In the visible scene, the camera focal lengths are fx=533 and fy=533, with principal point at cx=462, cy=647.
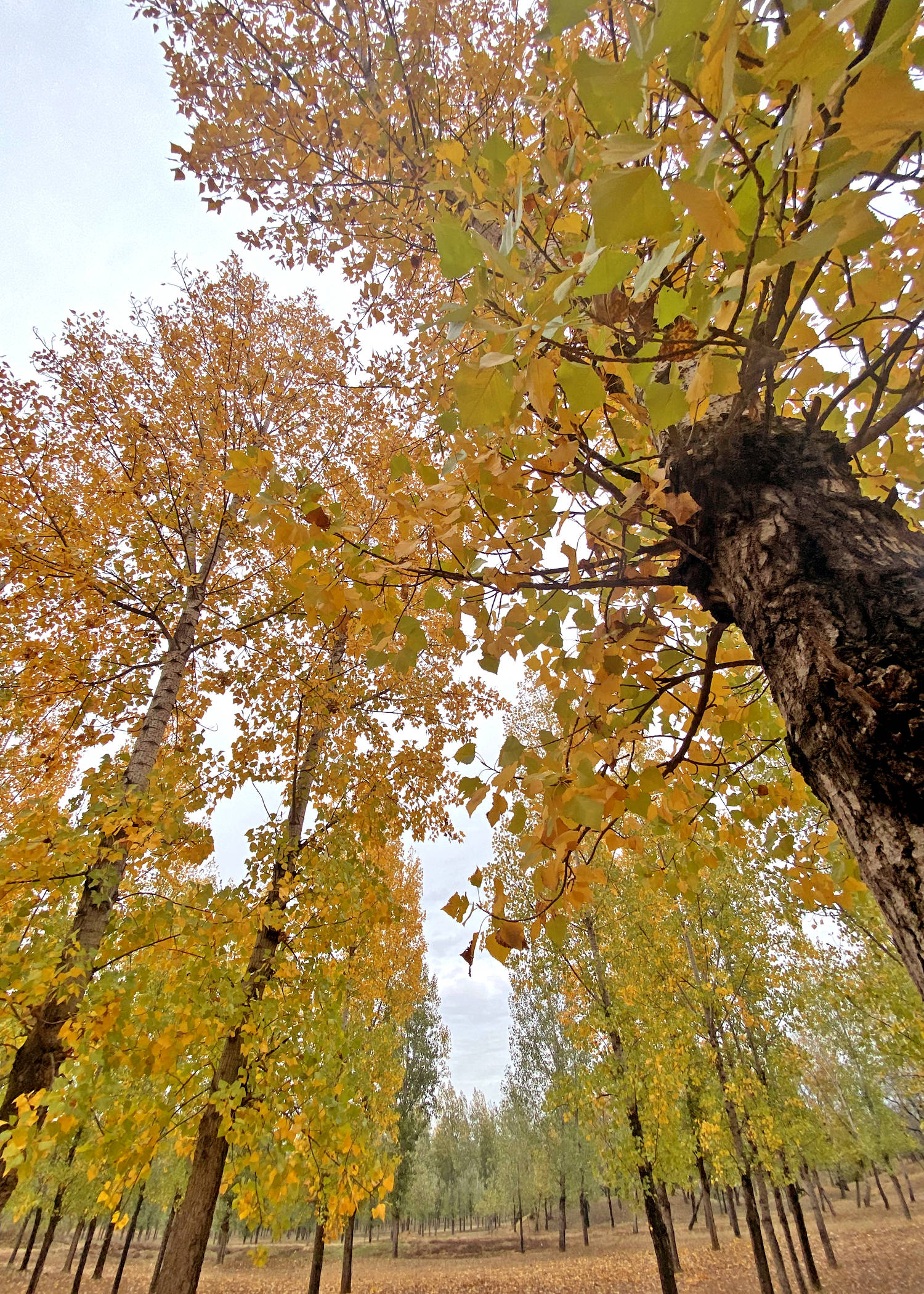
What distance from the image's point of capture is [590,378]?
0.93 m

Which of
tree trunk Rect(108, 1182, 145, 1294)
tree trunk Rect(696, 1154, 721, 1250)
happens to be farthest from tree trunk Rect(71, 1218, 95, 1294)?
tree trunk Rect(696, 1154, 721, 1250)

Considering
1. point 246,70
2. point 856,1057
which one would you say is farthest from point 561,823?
point 856,1057

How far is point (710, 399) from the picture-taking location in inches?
58.2

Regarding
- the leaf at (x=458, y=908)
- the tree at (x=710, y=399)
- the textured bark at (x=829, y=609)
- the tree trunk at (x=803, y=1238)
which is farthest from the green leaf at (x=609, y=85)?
the tree trunk at (x=803, y=1238)

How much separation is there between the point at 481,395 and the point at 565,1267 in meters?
26.7

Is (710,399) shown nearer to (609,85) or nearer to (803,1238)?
(609,85)

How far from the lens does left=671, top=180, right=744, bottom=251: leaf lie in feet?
1.97

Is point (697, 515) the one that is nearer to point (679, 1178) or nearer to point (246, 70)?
point (246, 70)

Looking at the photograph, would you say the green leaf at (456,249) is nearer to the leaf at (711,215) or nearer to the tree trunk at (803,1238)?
the leaf at (711,215)

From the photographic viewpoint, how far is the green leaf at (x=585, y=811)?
114 cm

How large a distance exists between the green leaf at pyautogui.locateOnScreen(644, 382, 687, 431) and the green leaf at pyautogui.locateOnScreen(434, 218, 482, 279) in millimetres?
382

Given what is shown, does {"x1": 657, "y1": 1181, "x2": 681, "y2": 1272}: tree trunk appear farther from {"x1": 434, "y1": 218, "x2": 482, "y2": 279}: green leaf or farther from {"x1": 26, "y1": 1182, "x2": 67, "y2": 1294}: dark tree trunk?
Answer: {"x1": 434, "y1": 218, "x2": 482, "y2": 279}: green leaf

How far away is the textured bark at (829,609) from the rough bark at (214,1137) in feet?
8.89

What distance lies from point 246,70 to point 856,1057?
26.4 meters
